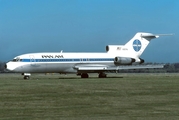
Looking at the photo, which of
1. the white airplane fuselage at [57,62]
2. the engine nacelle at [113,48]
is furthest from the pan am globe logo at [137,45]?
the white airplane fuselage at [57,62]

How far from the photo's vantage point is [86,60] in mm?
55688

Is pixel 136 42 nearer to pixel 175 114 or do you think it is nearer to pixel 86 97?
pixel 86 97

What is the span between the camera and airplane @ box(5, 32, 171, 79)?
51.3 meters

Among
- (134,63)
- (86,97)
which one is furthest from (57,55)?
(86,97)

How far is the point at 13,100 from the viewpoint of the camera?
805 inches

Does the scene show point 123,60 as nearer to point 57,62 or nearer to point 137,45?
point 137,45

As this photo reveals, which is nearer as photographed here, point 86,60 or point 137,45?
point 86,60

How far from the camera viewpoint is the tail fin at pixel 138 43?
A: 6094 centimetres

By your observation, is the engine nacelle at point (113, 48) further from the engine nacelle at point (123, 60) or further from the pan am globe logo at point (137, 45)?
the pan am globe logo at point (137, 45)

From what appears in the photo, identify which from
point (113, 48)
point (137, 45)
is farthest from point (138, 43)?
point (113, 48)

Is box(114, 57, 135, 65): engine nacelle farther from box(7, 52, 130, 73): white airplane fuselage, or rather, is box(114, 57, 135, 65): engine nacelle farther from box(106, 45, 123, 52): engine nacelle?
box(106, 45, 123, 52): engine nacelle

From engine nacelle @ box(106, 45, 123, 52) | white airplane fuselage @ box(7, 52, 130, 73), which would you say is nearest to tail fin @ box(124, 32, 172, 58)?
engine nacelle @ box(106, 45, 123, 52)

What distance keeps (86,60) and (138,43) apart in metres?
9.81

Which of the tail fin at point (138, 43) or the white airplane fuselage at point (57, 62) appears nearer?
the white airplane fuselage at point (57, 62)
